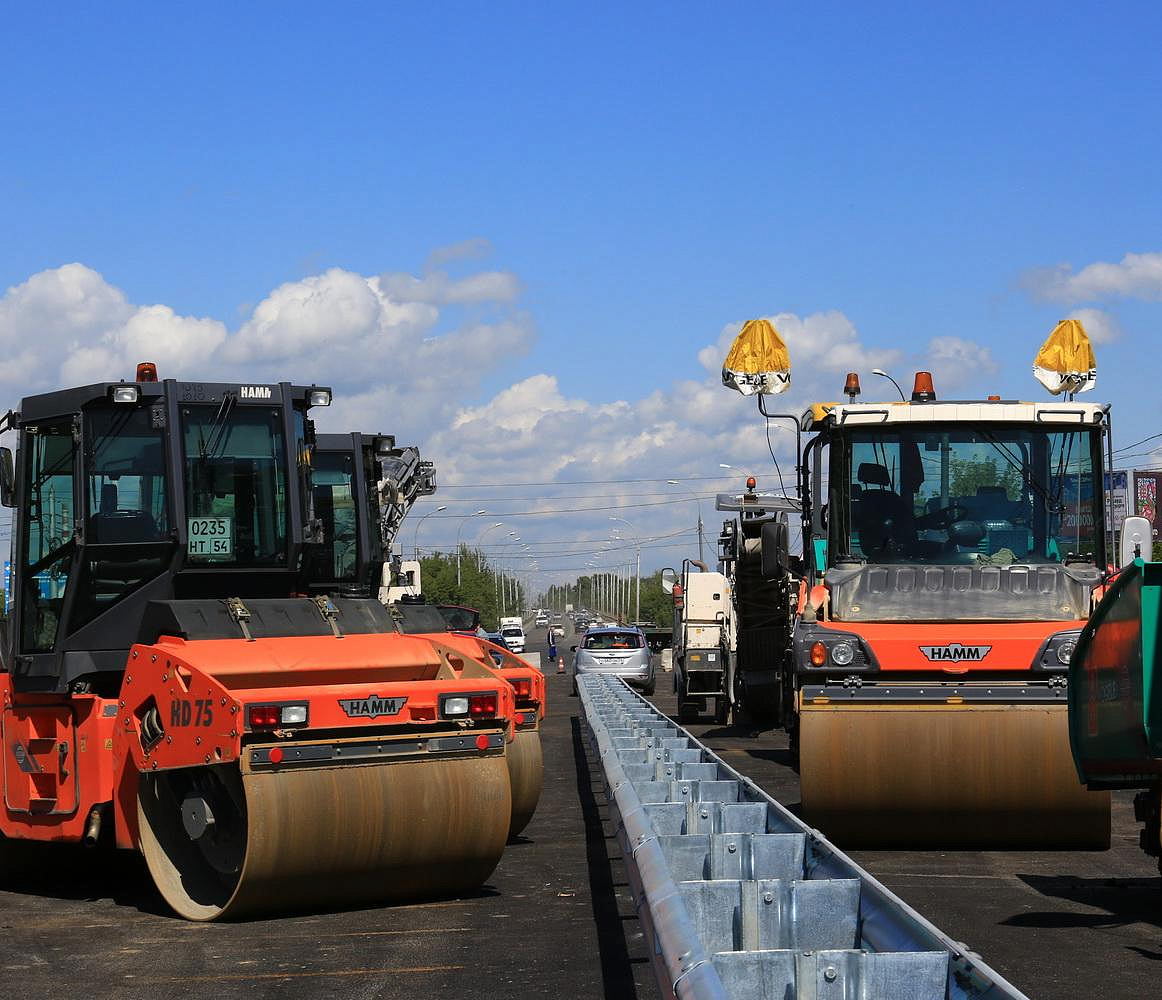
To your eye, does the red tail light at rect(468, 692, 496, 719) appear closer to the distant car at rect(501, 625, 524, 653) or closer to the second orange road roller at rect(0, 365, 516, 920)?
the second orange road roller at rect(0, 365, 516, 920)

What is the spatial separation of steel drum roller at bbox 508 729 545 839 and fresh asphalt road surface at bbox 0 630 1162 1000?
281 millimetres

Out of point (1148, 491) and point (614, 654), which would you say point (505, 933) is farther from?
point (1148, 491)

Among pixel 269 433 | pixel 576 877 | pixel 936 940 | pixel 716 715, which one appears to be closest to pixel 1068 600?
pixel 576 877

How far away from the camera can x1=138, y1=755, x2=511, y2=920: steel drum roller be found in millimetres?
9211

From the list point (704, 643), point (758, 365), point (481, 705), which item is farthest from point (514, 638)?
point (481, 705)

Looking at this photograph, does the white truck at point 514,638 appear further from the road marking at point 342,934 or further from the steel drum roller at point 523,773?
the road marking at point 342,934

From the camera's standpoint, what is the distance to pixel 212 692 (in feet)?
30.3

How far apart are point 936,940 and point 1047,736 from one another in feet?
24.6

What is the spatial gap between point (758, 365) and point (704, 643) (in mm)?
13950

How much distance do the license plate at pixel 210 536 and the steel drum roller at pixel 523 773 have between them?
9.01ft

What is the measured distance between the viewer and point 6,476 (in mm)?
11117

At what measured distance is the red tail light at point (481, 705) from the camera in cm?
998

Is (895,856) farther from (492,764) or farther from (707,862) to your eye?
(707,862)

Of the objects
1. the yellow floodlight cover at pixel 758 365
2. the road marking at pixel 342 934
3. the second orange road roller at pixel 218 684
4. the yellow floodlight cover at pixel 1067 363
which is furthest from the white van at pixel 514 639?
the road marking at pixel 342 934
